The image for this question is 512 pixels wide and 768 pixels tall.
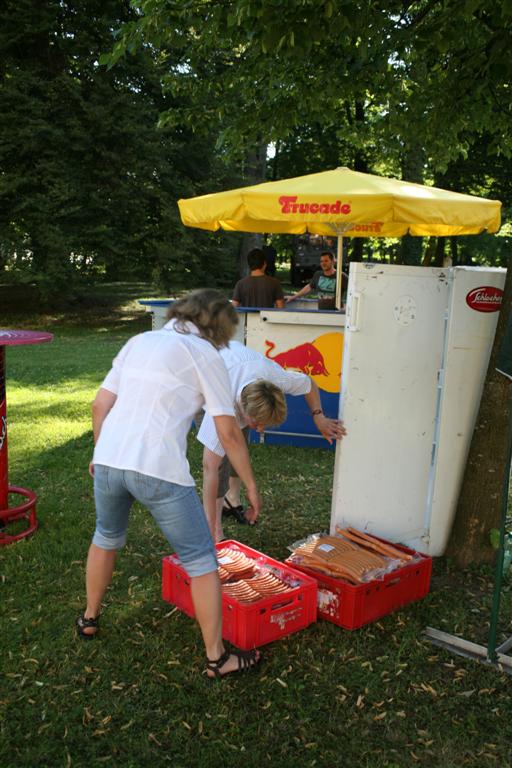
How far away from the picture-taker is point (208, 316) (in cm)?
310

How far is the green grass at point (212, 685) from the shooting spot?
278cm

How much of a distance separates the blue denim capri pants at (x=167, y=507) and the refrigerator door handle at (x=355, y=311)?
172cm

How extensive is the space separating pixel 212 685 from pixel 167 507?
3.02ft

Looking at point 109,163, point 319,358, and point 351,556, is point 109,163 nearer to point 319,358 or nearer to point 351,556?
point 319,358

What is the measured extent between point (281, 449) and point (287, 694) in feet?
13.4

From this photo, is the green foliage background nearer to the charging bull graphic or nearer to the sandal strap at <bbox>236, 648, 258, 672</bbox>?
the charging bull graphic

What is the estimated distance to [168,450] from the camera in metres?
2.90

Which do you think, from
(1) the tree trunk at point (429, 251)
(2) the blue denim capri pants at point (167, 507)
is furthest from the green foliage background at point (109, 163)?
(2) the blue denim capri pants at point (167, 507)

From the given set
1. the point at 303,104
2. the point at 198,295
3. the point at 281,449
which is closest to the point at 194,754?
the point at 198,295

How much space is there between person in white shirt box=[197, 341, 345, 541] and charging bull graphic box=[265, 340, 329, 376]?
277cm

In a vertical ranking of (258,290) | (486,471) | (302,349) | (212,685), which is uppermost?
(258,290)

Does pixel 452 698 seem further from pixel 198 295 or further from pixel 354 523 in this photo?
pixel 198 295

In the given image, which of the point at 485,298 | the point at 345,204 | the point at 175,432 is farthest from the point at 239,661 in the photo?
the point at 345,204

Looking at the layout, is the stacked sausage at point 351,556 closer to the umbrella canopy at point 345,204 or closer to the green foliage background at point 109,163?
the umbrella canopy at point 345,204
